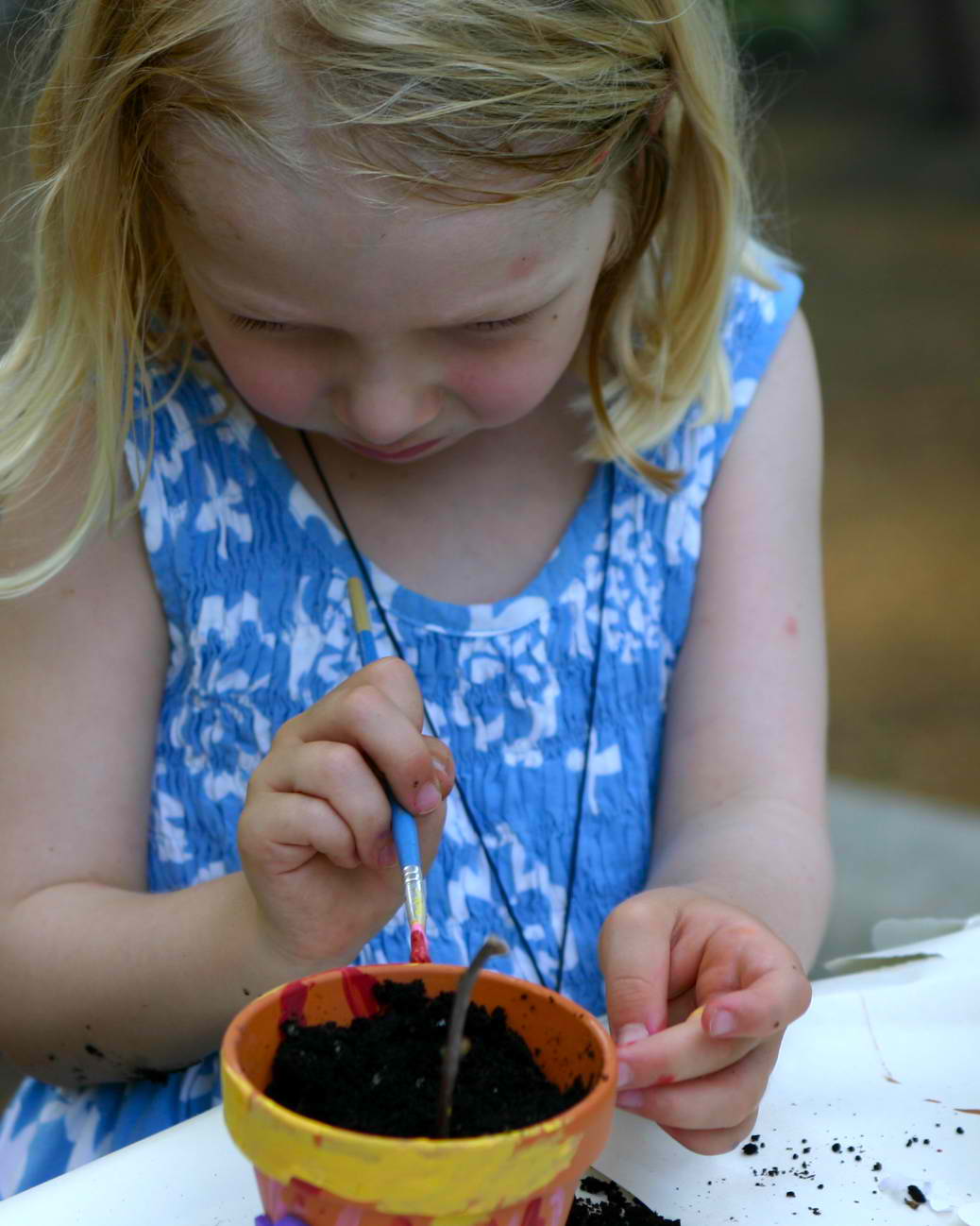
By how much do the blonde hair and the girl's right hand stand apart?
311mm

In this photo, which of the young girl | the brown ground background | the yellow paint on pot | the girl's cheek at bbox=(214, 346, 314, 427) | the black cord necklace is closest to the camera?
the yellow paint on pot

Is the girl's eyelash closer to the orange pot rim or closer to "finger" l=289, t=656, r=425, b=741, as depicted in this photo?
"finger" l=289, t=656, r=425, b=741

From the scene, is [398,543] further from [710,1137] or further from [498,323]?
[710,1137]

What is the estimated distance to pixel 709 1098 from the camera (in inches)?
29.6

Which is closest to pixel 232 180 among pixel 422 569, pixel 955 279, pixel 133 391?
pixel 133 391

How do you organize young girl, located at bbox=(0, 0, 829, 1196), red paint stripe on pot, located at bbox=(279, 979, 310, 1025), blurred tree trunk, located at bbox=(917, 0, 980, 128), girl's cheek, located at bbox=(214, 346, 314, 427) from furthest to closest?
blurred tree trunk, located at bbox=(917, 0, 980, 128), girl's cheek, located at bbox=(214, 346, 314, 427), young girl, located at bbox=(0, 0, 829, 1196), red paint stripe on pot, located at bbox=(279, 979, 310, 1025)

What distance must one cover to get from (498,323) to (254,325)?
159mm

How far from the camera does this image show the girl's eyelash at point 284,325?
945mm

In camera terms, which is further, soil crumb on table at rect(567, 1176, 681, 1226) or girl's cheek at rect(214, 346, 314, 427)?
girl's cheek at rect(214, 346, 314, 427)

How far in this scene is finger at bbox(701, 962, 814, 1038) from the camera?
73 cm

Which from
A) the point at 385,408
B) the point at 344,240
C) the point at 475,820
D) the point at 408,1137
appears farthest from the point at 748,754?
the point at 408,1137

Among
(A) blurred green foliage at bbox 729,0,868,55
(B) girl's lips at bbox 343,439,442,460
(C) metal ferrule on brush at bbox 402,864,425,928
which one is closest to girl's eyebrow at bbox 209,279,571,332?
(B) girl's lips at bbox 343,439,442,460

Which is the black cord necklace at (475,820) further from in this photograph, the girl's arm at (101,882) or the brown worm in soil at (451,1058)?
the brown worm in soil at (451,1058)

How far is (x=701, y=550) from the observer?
1.28m
